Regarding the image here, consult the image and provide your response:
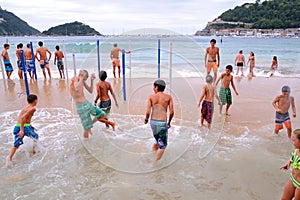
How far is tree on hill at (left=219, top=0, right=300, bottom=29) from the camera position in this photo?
71.3m

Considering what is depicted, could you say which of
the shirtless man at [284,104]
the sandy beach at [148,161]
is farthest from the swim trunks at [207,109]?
the shirtless man at [284,104]

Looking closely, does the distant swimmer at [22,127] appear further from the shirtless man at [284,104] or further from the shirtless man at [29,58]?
the shirtless man at [29,58]

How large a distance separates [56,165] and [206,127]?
11.5ft

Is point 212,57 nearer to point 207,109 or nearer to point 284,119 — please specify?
point 207,109

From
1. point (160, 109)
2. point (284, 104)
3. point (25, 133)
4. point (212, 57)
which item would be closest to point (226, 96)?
point (284, 104)

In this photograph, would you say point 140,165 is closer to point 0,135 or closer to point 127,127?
point 127,127

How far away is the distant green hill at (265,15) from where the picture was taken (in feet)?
235

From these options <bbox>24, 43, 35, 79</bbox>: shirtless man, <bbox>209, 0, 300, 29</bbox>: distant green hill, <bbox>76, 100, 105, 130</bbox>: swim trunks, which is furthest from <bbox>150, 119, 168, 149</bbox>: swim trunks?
<bbox>209, 0, 300, 29</bbox>: distant green hill

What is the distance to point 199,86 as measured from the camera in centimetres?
1059

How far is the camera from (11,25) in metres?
79.9

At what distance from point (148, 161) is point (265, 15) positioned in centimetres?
8615

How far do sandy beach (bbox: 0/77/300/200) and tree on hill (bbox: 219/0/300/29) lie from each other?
78.3 metres

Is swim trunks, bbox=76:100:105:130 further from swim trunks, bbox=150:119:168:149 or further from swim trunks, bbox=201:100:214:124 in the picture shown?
swim trunks, bbox=201:100:214:124

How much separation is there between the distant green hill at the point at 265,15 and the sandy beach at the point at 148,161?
78320 millimetres
